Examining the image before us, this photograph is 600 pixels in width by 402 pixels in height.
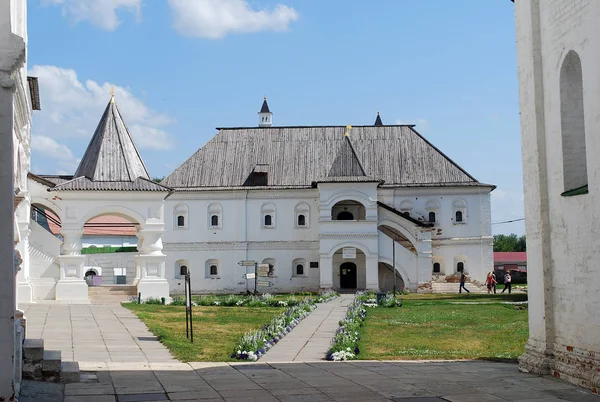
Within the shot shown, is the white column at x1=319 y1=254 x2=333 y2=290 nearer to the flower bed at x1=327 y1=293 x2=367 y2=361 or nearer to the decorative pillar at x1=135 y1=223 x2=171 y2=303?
the decorative pillar at x1=135 y1=223 x2=171 y2=303

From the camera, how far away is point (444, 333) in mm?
21484

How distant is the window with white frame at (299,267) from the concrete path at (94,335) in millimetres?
25162

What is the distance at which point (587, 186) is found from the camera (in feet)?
38.5

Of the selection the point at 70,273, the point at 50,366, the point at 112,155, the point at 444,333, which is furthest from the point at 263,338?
the point at 112,155

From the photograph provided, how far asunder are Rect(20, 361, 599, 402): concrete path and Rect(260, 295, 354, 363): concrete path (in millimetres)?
1329

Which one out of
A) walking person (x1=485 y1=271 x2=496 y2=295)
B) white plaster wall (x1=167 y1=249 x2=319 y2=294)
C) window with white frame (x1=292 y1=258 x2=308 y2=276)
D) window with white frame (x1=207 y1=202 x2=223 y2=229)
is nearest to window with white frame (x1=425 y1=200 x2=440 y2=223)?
walking person (x1=485 y1=271 x2=496 y2=295)

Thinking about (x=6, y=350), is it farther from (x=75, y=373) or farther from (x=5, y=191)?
(x=75, y=373)

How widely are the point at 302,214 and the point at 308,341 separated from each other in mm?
33758

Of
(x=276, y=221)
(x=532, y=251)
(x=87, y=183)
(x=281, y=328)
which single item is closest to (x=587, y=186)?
(x=532, y=251)

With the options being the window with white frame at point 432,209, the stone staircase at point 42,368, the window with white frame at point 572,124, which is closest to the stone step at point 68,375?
the stone staircase at point 42,368

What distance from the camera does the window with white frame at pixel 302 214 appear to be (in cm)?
5225

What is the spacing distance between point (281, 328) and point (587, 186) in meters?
10.5

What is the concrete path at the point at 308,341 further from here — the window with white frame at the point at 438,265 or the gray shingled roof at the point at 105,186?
the window with white frame at the point at 438,265

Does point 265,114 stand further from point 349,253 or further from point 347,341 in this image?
point 347,341
